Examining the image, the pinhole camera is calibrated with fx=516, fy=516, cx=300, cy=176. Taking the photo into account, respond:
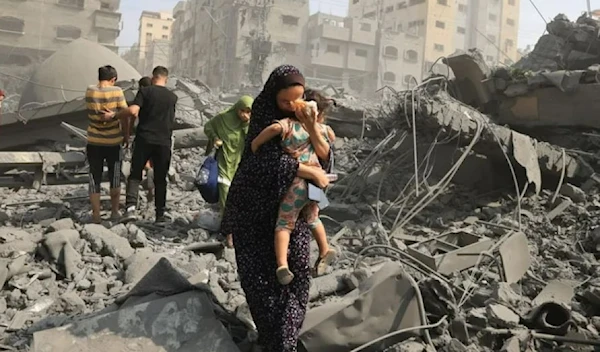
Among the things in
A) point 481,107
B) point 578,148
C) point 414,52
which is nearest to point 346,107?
point 481,107

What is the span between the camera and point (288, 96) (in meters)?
2.62

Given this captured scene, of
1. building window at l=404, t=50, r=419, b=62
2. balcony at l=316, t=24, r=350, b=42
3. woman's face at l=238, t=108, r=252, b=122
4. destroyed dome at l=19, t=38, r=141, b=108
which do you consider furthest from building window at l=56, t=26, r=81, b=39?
woman's face at l=238, t=108, r=252, b=122

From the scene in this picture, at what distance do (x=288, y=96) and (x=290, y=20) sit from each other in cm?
4242

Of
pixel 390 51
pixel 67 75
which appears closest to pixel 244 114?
pixel 67 75

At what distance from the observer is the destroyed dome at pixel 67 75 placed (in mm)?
13180

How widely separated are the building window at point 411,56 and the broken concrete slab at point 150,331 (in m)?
46.6

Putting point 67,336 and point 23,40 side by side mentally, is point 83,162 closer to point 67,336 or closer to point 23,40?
point 67,336

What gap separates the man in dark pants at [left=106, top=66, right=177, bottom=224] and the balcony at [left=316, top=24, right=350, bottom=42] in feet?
131

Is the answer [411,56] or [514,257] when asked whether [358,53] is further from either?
[514,257]

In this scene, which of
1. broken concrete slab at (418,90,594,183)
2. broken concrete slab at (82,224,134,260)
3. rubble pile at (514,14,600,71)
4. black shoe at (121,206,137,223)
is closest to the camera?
broken concrete slab at (82,224,134,260)

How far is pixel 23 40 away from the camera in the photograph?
3338cm

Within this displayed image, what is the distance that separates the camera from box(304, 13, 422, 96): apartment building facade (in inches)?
1737

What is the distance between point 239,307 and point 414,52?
4739cm

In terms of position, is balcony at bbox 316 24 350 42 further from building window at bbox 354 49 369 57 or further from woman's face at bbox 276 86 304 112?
woman's face at bbox 276 86 304 112
